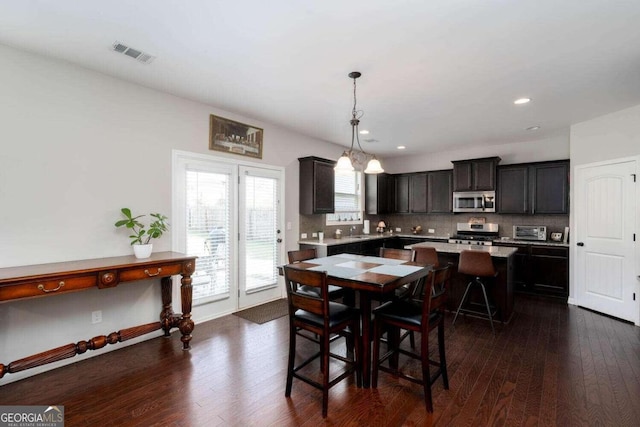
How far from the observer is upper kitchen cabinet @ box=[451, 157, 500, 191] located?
5.90m

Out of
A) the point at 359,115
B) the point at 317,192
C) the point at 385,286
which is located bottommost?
the point at 385,286

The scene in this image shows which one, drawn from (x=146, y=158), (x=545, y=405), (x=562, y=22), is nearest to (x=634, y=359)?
(x=545, y=405)

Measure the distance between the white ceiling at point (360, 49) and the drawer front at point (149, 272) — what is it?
1.93 metres

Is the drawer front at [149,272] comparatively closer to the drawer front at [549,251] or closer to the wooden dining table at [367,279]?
the wooden dining table at [367,279]

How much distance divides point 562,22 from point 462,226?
15.8 ft

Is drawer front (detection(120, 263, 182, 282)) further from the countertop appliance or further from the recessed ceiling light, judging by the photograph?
the countertop appliance

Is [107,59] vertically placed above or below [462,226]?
above

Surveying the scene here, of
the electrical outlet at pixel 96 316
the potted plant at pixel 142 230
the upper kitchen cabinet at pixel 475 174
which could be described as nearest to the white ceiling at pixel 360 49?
the potted plant at pixel 142 230

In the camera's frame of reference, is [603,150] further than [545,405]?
Yes

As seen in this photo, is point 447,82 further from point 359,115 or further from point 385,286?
point 385,286

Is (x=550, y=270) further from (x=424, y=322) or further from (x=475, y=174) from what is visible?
(x=424, y=322)

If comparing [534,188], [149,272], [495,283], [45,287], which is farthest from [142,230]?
[534,188]

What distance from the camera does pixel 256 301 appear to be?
15.1 ft

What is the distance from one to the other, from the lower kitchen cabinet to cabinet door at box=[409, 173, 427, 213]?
2.05 meters
